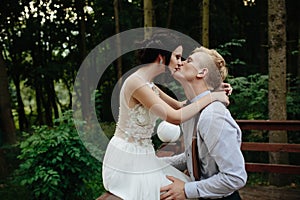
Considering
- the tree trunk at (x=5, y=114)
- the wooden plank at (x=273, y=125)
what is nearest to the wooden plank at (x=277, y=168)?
the wooden plank at (x=273, y=125)

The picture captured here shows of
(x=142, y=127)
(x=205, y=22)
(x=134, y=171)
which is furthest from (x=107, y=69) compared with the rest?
(x=134, y=171)

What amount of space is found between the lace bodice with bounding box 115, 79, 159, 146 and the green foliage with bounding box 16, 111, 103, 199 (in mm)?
1891

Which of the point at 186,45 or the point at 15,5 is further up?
the point at 15,5

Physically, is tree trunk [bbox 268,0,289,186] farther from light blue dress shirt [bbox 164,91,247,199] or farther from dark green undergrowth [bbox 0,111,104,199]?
light blue dress shirt [bbox 164,91,247,199]

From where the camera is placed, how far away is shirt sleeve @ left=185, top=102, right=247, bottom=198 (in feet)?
4.00

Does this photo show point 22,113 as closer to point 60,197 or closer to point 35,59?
point 35,59

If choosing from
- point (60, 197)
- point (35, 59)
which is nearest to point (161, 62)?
point (60, 197)

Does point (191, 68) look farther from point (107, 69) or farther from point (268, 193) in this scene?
point (107, 69)

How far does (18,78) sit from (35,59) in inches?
36.1

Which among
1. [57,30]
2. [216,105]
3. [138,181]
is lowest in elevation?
[138,181]

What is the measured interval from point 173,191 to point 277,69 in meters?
3.23

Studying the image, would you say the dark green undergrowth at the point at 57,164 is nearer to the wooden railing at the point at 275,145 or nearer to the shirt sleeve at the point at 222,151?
the wooden railing at the point at 275,145

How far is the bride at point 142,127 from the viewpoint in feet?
4.69

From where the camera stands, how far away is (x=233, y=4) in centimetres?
911
